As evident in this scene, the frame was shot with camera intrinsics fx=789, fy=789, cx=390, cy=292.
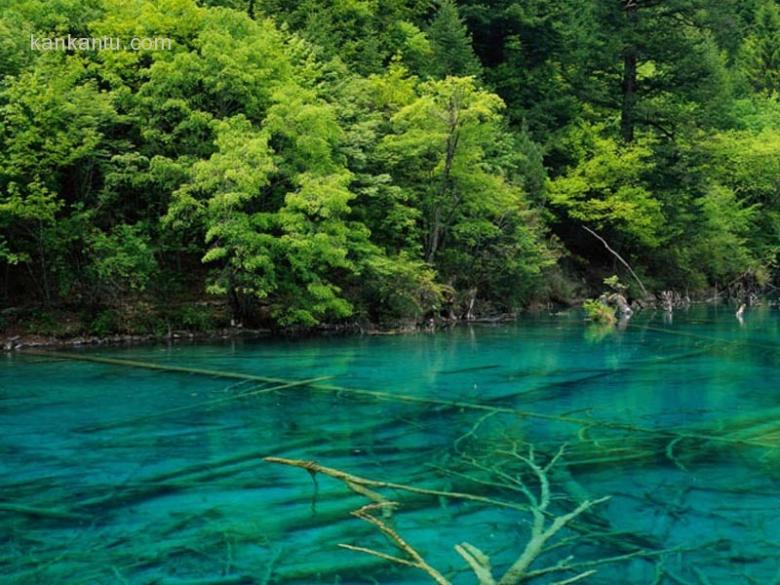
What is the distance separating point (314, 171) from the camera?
17438 mm

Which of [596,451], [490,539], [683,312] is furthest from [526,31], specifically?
[490,539]

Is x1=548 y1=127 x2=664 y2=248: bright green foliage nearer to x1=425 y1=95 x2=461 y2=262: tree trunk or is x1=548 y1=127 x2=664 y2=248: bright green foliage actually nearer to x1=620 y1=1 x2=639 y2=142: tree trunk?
x1=620 y1=1 x2=639 y2=142: tree trunk

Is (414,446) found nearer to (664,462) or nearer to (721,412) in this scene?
(664,462)

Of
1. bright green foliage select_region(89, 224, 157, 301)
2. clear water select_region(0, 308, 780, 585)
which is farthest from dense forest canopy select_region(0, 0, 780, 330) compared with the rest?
clear water select_region(0, 308, 780, 585)

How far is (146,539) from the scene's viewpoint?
5.07 metres

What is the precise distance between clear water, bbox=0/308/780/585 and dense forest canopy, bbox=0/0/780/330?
378 cm

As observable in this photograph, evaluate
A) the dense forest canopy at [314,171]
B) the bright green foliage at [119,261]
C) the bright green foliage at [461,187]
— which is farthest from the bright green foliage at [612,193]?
the bright green foliage at [119,261]

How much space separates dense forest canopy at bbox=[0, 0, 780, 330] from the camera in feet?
53.6

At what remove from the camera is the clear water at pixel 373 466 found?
4.78 m

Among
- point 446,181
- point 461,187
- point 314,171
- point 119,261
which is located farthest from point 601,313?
point 119,261

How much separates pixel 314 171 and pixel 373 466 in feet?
37.7

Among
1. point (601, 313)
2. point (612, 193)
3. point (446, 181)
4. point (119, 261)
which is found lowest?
point (601, 313)

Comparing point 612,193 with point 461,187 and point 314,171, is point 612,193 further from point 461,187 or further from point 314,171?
point 314,171

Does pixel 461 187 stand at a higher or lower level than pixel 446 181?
lower
